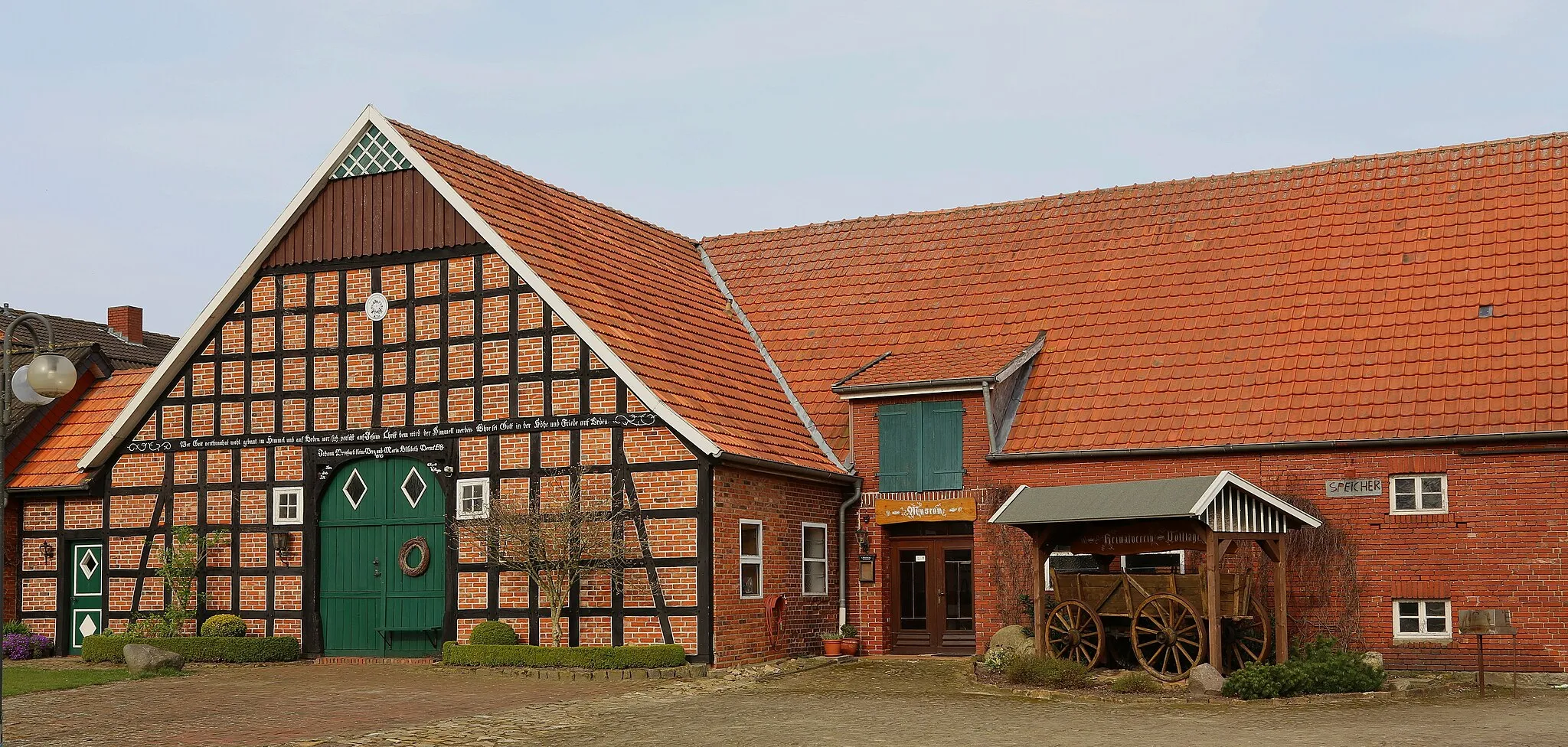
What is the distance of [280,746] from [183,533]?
33.2 feet

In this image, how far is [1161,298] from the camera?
2367cm

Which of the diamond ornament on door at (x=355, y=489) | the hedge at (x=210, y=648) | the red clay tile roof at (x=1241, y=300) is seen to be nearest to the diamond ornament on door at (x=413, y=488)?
the diamond ornament on door at (x=355, y=489)

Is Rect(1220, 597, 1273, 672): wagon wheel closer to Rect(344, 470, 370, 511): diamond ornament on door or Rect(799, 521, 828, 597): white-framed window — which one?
Rect(799, 521, 828, 597): white-framed window

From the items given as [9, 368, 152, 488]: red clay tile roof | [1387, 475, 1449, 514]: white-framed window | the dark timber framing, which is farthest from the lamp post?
[1387, 475, 1449, 514]: white-framed window

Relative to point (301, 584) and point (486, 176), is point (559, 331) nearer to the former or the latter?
point (486, 176)

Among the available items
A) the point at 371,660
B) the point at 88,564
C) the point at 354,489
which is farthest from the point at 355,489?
the point at 88,564

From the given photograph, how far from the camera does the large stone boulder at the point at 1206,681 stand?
1739 centimetres

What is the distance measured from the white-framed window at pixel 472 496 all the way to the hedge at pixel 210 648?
324 cm

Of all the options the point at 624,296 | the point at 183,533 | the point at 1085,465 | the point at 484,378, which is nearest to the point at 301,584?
the point at 183,533

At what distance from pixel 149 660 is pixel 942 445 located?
11.0 metres

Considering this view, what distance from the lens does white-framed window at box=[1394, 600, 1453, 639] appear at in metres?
19.6

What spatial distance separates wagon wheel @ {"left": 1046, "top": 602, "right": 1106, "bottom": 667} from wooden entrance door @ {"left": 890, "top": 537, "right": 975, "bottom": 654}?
138 inches

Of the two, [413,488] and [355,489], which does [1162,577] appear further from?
[355,489]

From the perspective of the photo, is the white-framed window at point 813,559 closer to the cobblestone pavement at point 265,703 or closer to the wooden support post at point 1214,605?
the cobblestone pavement at point 265,703
